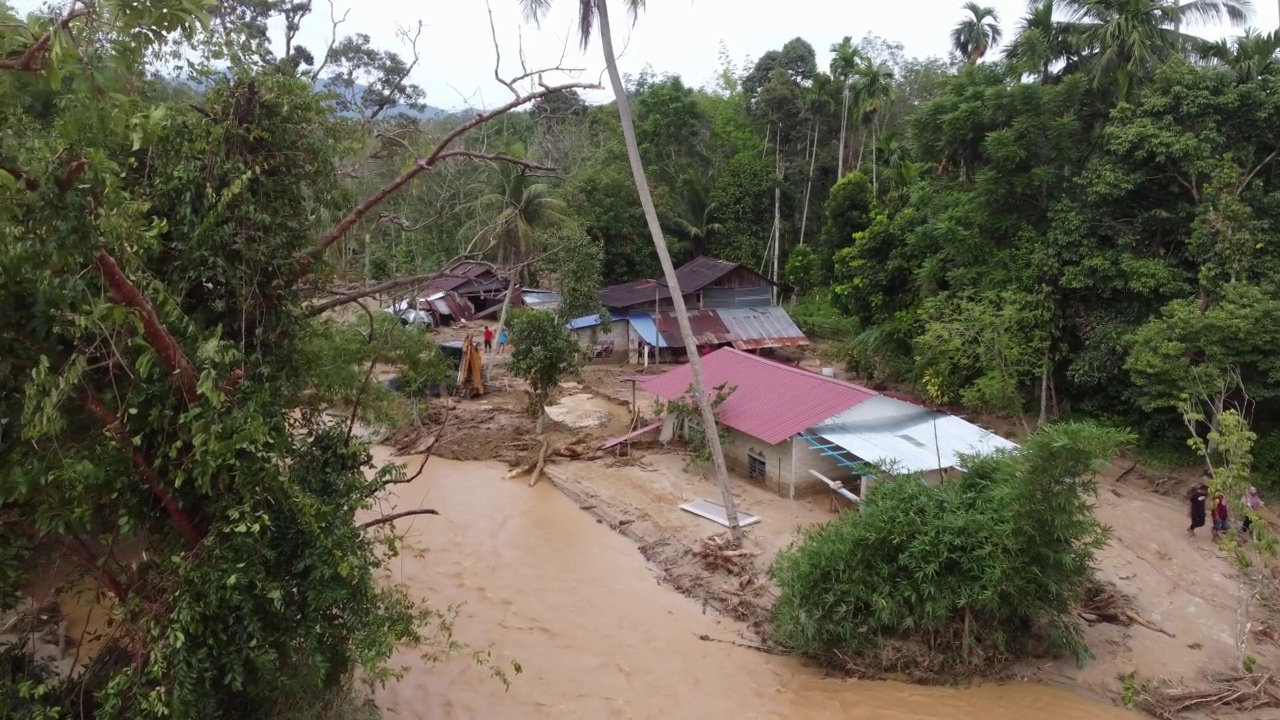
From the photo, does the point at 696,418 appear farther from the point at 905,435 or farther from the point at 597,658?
the point at 597,658

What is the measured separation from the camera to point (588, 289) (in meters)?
23.2

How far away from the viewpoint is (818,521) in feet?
44.4

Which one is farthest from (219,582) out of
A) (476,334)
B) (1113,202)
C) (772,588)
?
(476,334)

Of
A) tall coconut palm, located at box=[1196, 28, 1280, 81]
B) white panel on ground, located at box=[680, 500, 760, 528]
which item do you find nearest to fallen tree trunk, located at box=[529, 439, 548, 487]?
white panel on ground, located at box=[680, 500, 760, 528]

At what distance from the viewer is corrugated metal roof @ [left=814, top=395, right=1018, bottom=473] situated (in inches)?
520

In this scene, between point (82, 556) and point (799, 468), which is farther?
point (799, 468)

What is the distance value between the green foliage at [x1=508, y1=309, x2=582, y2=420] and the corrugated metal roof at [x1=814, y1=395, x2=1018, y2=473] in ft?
22.2

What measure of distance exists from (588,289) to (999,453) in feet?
48.9

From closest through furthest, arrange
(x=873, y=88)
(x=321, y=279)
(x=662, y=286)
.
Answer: (x=321, y=279) → (x=662, y=286) → (x=873, y=88)

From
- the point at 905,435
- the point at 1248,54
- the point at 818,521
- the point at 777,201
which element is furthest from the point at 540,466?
the point at 777,201

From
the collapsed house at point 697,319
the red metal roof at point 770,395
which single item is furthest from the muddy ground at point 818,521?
the collapsed house at point 697,319

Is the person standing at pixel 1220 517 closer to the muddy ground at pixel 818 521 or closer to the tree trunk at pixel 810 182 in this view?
the muddy ground at pixel 818 521

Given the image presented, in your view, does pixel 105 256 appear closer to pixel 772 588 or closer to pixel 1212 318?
pixel 772 588

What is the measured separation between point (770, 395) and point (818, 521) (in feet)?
9.92
